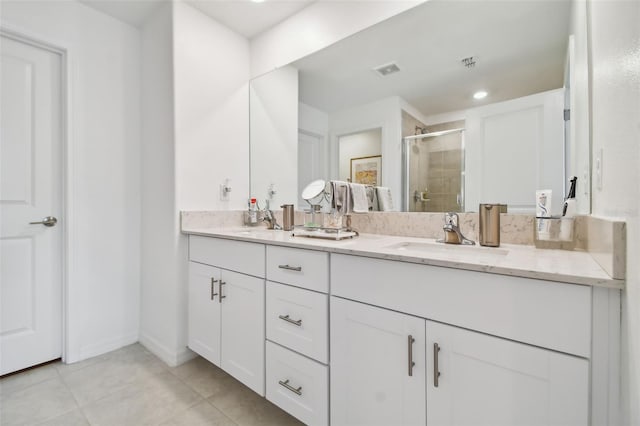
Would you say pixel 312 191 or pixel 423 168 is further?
pixel 312 191

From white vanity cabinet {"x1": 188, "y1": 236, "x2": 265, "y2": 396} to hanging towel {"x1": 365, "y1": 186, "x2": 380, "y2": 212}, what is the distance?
26.7 inches

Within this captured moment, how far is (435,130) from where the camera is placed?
4.73 ft

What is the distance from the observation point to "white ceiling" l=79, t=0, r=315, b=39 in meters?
1.92

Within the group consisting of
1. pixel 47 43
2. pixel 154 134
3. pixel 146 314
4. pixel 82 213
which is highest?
pixel 47 43

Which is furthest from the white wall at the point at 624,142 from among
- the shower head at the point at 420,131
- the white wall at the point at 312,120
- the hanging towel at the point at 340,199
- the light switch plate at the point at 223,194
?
the light switch plate at the point at 223,194

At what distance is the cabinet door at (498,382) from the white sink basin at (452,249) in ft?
1.44

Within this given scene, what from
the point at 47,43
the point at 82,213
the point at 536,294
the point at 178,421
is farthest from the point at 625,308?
the point at 47,43

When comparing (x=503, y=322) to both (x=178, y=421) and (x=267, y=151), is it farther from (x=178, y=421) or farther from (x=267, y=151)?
(x=267, y=151)

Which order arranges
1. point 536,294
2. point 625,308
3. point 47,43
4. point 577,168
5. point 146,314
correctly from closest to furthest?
point 625,308 → point 536,294 → point 577,168 → point 47,43 → point 146,314

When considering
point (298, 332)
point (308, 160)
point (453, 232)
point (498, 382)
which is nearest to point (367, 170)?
point (308, 160)

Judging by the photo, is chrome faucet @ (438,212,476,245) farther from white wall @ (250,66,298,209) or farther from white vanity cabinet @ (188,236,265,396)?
white wall @ (250,66,298,209)

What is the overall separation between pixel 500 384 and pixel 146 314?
222 cm

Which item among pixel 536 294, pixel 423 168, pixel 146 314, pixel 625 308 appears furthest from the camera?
pixel 146 314

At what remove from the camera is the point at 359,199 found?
1.70 m
